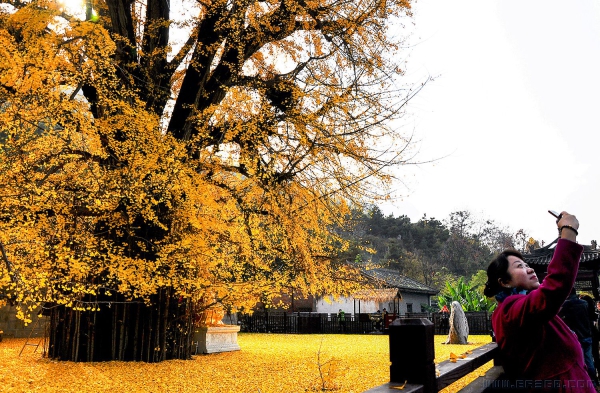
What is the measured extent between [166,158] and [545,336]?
295 inches

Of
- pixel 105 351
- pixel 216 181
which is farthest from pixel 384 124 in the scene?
pixel 105 351

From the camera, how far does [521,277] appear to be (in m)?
2.12

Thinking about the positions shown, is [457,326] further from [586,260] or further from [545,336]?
[545,336]

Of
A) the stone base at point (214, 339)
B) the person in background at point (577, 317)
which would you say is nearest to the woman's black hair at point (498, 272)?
the person in background at point (577, 317)

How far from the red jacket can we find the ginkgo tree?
7.25 metres

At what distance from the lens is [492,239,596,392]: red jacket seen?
69.1 inches

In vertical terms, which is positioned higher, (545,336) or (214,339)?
(545,336)

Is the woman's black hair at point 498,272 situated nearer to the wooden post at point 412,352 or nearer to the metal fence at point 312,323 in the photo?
the wooden post at point 412,352

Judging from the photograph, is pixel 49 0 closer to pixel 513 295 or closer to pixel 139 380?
pixel 139 380

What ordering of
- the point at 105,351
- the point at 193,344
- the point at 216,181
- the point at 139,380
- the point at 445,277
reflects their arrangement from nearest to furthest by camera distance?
1. the point at 139,380
2. the point at 105,351
3. the point at 216,181
4. the point at 193,344
5. the point at 445,277

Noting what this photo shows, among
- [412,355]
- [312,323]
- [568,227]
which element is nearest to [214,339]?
[412,355]

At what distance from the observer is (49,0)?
9.09 metres

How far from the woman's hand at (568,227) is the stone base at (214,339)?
42.1 feet

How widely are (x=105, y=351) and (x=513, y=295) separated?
10.3m
